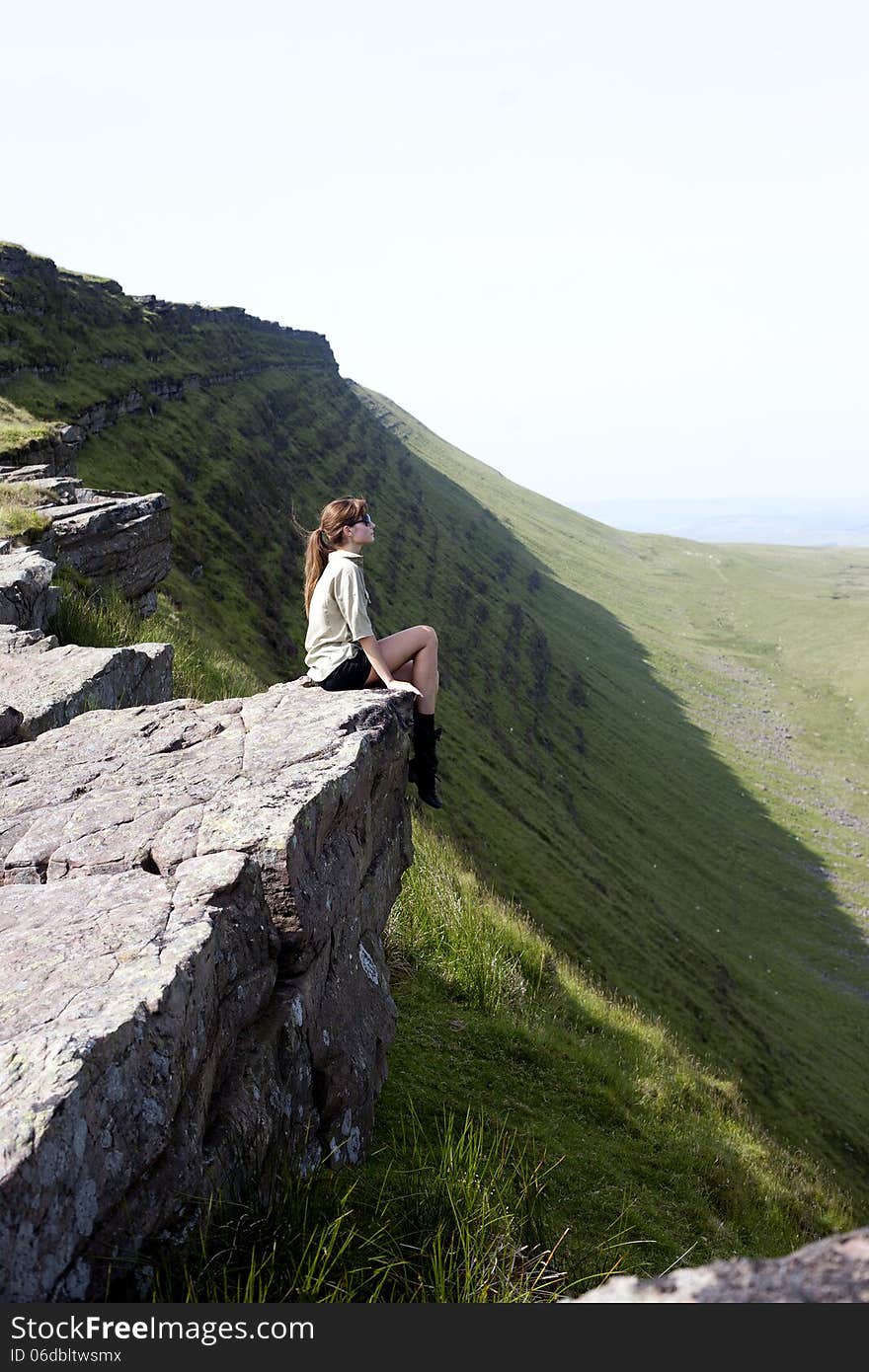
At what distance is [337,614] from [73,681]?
15.0ft

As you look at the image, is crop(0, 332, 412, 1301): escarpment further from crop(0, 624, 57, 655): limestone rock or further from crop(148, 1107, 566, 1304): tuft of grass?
crop(0, 624, 57, 655): limestone rock

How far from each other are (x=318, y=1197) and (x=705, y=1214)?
885 cm

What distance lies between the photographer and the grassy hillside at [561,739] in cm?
5294

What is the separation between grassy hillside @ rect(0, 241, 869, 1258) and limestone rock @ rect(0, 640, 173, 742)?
6.70m

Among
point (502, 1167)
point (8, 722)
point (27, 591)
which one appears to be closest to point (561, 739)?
point (27, 591)

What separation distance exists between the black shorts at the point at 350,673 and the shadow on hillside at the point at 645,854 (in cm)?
2603

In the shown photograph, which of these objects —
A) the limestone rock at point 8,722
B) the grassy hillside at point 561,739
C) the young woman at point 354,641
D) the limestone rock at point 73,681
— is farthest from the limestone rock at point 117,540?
the young woman at point 354,641

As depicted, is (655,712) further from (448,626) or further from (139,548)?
(139,548)

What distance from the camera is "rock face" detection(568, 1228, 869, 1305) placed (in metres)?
3.96

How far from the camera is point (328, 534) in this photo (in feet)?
39.9

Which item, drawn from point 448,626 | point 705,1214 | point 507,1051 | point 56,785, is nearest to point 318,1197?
point 56,785

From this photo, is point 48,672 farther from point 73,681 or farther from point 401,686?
point 401,686

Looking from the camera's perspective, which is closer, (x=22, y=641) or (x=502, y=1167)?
(x=502, y=1167)

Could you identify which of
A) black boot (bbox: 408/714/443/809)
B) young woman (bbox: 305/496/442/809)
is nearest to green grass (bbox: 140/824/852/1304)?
black boot (bbox: 408/714/443/809)
